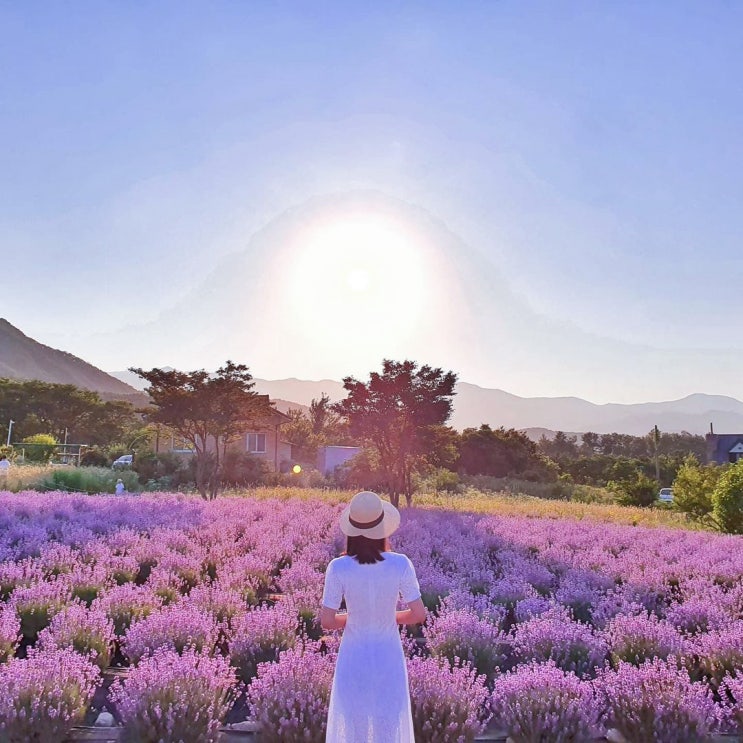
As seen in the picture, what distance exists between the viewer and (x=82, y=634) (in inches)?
186

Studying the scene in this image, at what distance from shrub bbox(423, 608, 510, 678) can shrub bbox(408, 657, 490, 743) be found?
0.73 m

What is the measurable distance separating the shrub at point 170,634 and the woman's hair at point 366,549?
219 cm

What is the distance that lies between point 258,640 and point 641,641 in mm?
2942

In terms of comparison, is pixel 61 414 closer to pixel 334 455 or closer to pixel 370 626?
pixel 334 455

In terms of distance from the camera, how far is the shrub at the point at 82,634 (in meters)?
4.61

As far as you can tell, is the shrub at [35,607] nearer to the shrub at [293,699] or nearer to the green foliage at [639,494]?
the shrub at [293,699]

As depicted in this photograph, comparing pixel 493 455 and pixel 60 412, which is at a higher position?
pixel 60 412

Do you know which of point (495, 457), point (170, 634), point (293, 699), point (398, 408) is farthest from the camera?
point (495, 457)

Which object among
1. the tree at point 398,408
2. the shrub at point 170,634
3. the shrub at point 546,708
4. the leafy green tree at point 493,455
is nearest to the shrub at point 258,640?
the shrub at point 170,634

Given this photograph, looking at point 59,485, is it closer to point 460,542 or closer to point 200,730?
point 460,542

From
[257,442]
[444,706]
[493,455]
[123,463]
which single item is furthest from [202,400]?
[493,455]

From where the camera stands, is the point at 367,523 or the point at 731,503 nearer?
the point at 367,523

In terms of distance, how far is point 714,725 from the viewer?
3.80 metres

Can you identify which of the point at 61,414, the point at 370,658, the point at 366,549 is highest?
the point at 61,414
